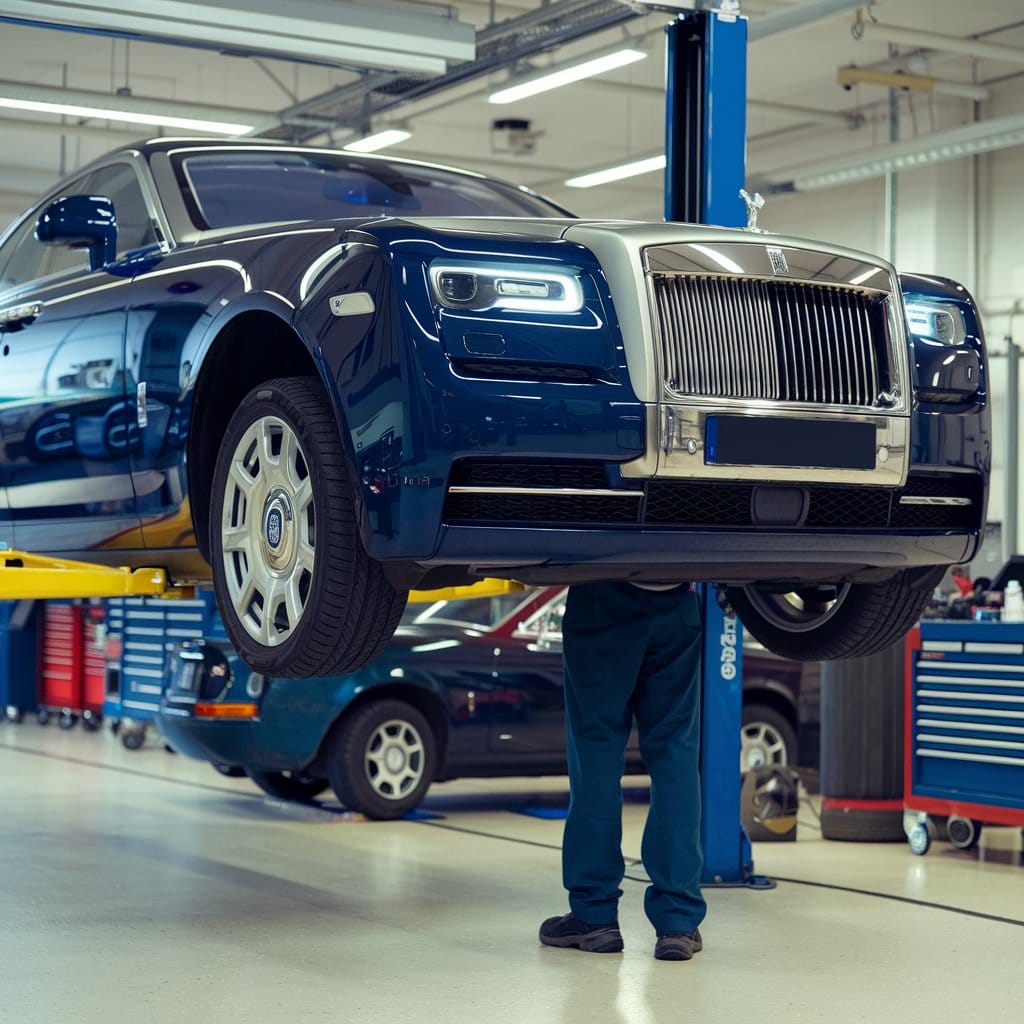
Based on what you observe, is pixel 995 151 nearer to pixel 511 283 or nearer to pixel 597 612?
pixel 597 612

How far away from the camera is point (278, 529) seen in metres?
3.89

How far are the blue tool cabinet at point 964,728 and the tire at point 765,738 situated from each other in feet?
4.44

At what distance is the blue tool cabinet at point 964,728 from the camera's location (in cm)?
711

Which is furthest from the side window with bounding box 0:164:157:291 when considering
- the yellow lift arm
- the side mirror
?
the yellow lift arm

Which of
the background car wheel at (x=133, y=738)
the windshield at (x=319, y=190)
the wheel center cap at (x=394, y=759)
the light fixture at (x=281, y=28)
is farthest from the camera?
the background car wheel at (x=133, y=738)

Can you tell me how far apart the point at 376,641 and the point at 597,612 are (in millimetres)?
1268

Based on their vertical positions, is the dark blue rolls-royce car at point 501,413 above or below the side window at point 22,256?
below

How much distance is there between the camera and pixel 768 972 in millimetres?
4891

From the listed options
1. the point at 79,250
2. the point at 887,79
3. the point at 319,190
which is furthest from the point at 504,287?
the point at 887,79

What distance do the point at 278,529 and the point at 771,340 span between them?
1204 mm

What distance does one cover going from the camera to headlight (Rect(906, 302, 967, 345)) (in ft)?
13.3

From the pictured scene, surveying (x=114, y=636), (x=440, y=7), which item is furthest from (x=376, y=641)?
(x=440, y=7)

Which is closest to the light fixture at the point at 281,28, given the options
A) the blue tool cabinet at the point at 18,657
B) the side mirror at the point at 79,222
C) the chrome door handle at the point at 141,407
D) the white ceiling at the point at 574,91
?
the side mirror at the point at 79,222

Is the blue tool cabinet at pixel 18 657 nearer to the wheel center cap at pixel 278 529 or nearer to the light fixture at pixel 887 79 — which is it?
the light fixture at pixel 887 79
